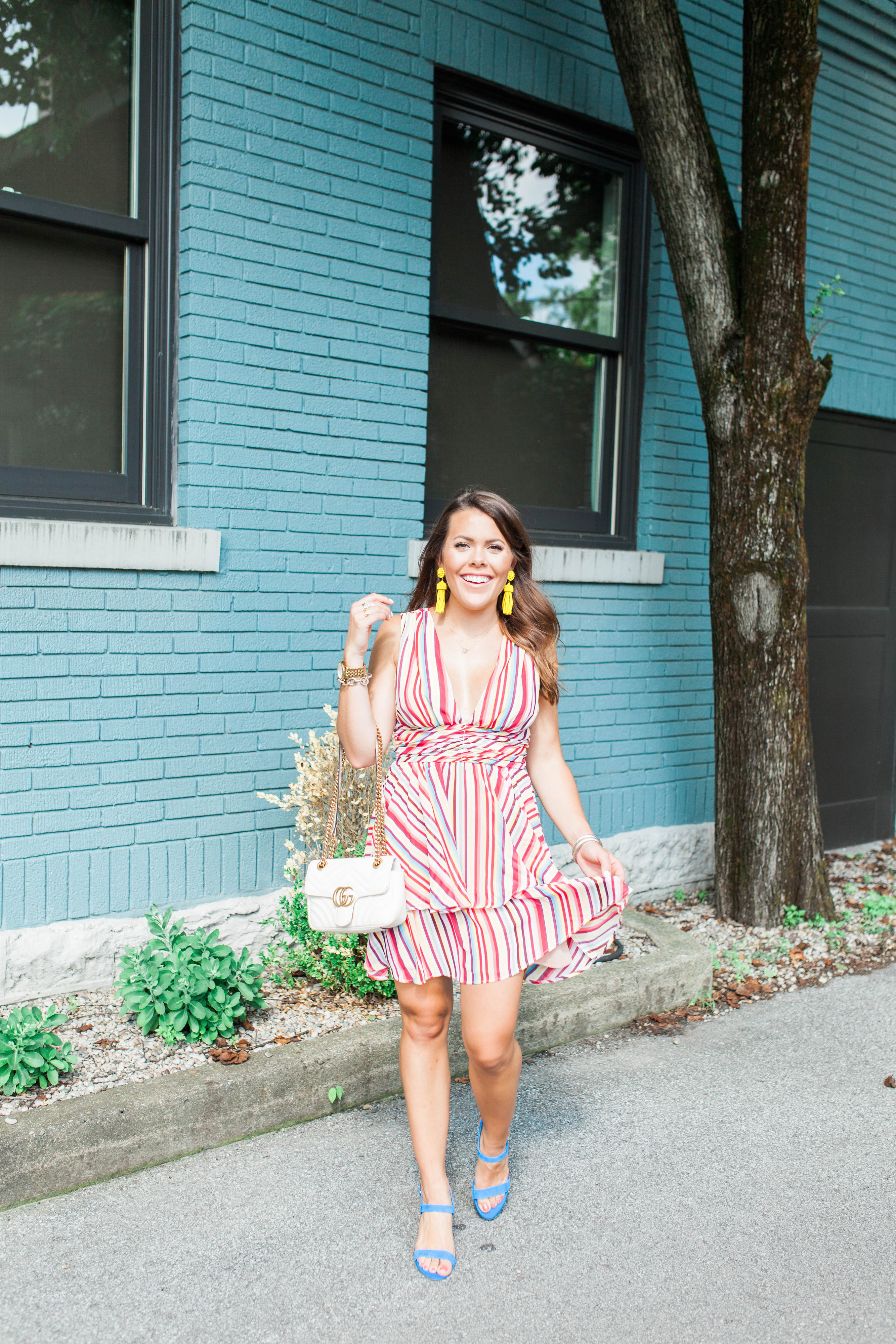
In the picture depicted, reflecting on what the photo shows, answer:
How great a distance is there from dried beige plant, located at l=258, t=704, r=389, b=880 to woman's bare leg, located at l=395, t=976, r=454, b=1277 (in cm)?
113

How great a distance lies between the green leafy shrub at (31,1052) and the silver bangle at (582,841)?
1.60 metres

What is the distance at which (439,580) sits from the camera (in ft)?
9.31

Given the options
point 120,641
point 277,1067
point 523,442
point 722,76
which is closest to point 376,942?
point 277,1067

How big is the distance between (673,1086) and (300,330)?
3108 millimetres

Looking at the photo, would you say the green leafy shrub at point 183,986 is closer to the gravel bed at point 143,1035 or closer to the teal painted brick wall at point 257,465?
the gravel bed at point 143,1035

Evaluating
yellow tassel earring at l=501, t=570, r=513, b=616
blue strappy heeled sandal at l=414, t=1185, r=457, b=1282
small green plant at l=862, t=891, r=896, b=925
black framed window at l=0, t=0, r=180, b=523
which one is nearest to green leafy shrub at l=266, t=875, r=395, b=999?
blue strappy heeled sandal at l=414, t=1185, r=457, b=1282

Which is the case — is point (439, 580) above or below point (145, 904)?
above

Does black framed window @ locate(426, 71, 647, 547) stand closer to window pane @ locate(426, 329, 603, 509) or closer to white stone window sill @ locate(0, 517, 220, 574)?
window pane @ locate(426, 329, 603, 509)

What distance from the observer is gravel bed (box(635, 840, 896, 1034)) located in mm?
4340

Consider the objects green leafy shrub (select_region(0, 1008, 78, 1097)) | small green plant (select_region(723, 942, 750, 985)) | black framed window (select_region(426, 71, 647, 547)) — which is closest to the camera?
green leafy shrub (select_region(0, 1008, 78, 1097))

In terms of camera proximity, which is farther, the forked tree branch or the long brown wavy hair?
the forked tree branch

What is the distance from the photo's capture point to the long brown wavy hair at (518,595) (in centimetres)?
282

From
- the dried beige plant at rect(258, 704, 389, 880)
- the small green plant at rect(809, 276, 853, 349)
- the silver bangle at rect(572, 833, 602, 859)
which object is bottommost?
the dried beige plant at rect(258, 704, 389, 880)

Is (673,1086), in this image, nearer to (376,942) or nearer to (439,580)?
(376,942)
